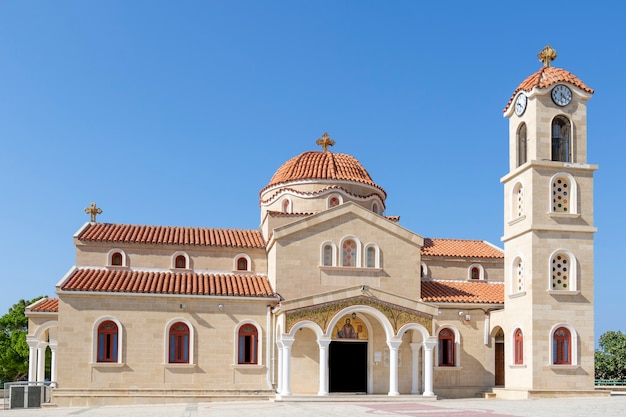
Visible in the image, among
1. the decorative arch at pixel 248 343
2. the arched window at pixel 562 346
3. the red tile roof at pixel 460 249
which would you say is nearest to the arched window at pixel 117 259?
the decorative arch at pixel 248 343

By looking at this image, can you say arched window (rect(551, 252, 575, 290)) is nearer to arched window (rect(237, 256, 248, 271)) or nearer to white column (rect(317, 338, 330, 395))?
white column (rect(317, 338, 330, 395))

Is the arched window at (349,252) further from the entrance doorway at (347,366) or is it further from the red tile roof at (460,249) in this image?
the red tile roof at (460,249)

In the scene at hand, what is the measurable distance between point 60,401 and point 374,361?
12.6 m

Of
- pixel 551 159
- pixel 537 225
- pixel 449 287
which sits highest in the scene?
pixel 551 159

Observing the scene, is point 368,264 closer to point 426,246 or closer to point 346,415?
point 426,246

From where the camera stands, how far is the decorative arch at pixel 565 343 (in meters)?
32.0

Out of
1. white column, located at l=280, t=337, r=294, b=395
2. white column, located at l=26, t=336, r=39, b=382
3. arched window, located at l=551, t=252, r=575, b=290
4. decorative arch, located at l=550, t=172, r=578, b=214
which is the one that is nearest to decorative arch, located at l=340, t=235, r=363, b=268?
white column, located at l=280, t=337, r=294, b=395

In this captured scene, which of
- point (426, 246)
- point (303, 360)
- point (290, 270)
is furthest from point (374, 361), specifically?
point (426, 246)

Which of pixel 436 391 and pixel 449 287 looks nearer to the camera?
pixel 436 391

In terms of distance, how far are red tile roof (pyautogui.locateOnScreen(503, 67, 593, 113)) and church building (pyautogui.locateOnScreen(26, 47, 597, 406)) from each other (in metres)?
0.08

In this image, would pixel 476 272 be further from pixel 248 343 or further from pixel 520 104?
pixel 248 343

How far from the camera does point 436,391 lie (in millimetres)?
34594

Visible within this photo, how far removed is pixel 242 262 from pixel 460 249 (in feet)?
36.1

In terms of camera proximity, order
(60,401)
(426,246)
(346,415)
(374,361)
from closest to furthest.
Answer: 1. (346,415)
2. (60,401)
3. (374,361)
4. (426,246)
